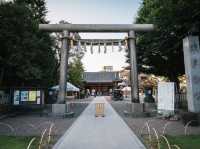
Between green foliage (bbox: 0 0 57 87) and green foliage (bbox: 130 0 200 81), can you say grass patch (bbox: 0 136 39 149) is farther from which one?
green foliage (bbox: 0 0 57 87)

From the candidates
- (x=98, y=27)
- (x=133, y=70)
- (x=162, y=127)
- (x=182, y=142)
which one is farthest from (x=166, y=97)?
(x=182, y=142)

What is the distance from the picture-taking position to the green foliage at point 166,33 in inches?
659

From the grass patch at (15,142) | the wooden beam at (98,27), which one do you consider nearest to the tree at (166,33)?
the wooden beam at (98,27)

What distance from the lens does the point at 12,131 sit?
1548 centimetres

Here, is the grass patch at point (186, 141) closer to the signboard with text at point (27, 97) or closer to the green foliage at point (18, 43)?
the signboard with text at point (27, 97)

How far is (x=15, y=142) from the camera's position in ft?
40.0

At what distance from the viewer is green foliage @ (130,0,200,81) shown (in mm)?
16737

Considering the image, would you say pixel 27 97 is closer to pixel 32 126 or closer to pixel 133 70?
pixel 32 126

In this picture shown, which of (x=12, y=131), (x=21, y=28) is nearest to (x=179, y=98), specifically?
(x=21, y=28)

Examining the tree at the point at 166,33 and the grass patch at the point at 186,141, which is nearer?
the grass patch at the point at 186,141

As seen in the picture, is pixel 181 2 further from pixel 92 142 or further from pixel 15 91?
pixel 15 91

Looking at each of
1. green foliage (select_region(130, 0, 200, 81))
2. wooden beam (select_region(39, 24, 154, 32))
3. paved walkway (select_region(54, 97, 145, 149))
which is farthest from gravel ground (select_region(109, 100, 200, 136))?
wooden beam (select_region(39, 24, 154, 32))

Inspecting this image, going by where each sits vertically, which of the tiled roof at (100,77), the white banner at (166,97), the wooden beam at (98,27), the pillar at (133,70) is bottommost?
the white banner at (166,97)

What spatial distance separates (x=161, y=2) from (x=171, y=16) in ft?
4.19
